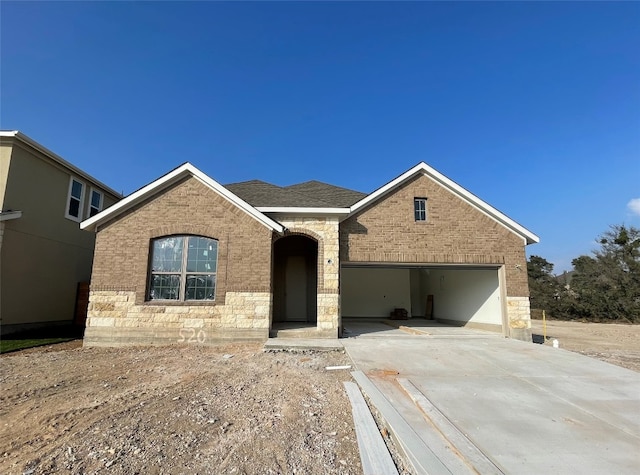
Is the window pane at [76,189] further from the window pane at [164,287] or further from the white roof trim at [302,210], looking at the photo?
the white roof trim at [302,210]

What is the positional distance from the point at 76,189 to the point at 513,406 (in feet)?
53.4

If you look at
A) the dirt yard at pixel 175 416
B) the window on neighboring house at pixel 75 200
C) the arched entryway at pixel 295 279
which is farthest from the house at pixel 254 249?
the window on neighboring house at pixel 75 200

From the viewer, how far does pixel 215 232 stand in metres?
10.2

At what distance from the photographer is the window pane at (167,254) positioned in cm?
1016

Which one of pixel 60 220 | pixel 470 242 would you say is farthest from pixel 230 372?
pixel 60 220

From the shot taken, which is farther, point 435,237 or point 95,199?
point 95,199

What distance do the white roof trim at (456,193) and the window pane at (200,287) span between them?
5193 mm

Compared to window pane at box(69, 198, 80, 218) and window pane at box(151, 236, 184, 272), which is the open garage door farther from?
window pane at box(69, 198, 80, 218)

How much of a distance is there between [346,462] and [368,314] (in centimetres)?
1459

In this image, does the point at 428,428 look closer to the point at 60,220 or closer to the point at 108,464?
the point at 108,464

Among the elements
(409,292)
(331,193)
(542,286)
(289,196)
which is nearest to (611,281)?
(542,286)

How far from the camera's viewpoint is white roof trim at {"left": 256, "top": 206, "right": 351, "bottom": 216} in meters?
10.6

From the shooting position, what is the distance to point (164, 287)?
1006 cm

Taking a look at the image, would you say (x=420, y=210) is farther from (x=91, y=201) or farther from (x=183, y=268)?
(x=91, y=201)
